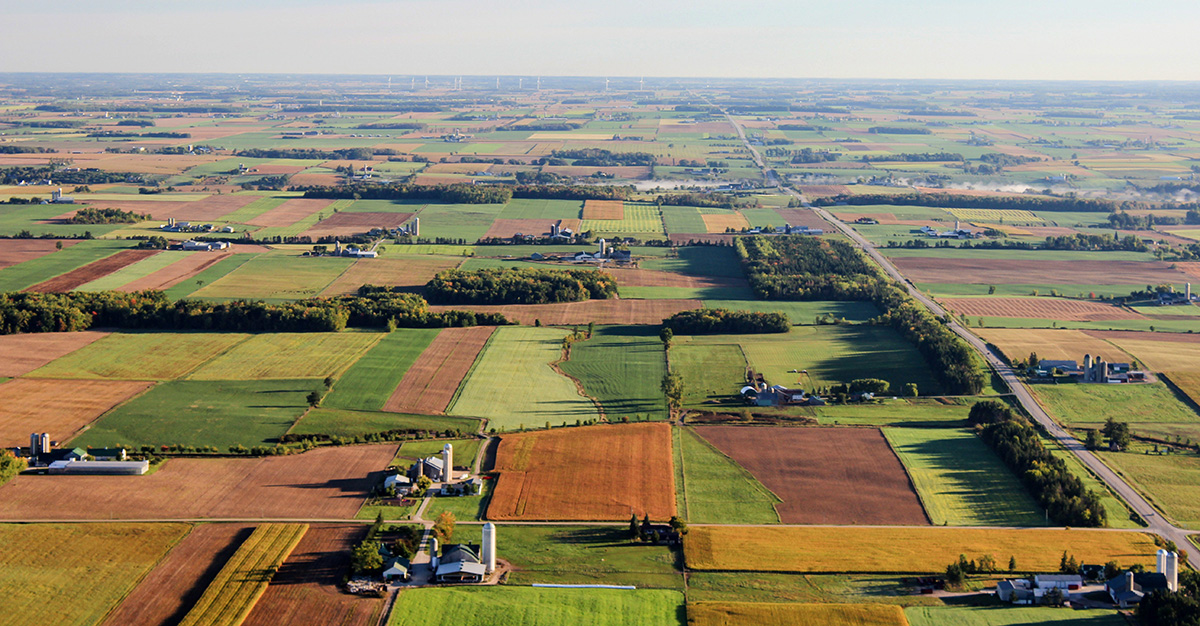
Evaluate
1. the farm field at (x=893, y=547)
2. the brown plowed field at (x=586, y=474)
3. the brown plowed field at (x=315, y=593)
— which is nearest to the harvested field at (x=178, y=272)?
the brown plowed field at (x=586, y=474)

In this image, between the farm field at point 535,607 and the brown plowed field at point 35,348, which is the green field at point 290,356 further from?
the farm field at point 535,607

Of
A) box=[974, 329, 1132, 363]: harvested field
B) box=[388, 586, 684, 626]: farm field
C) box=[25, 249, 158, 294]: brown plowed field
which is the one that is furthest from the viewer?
box=[25, 249, 158, 294]: brown plowed field

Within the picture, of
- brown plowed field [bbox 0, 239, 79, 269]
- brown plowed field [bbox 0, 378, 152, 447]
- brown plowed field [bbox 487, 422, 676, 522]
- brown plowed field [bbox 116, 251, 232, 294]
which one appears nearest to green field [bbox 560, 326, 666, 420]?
brown plowed field [bbox 487, 422, 676, 522]

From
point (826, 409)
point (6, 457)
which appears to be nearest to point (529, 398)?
point (826, 409)

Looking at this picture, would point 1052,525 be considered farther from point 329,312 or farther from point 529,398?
point 329,312

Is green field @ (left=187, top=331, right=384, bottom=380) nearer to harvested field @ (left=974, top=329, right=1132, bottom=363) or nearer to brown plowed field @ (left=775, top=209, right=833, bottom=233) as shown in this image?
harvested field @ (left=974, top=329, right=1132, bottom=363)

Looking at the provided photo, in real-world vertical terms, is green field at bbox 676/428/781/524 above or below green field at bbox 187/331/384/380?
below
